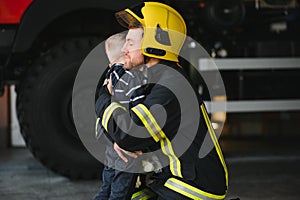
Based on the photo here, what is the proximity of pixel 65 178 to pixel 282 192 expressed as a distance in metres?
1.87

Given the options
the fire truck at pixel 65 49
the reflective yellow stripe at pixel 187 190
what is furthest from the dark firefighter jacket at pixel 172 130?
the fire truck at pixel 65 49

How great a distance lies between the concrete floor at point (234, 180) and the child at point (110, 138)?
1.12 metres

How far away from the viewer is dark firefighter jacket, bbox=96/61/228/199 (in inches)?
100.0

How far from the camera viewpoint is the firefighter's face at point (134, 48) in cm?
269

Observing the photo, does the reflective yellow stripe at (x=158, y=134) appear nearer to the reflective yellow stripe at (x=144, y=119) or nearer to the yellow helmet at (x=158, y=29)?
the reflective yellow stripe at (x=144, y=119)

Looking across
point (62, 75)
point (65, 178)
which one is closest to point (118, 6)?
point (62, 75)

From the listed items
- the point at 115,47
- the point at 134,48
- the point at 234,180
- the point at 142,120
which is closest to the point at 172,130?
the point at 142,120

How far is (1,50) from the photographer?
4.81m

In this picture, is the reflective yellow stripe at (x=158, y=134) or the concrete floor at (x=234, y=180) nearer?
the reflective yellow stripe at (x=158, y=134)

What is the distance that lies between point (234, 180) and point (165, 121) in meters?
2.69

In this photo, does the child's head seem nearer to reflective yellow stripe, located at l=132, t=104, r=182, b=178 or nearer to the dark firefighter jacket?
the dark firefighter jacket

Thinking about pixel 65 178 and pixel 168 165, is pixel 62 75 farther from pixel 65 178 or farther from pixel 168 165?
pixel 168 165

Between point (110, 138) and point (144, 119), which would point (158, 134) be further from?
point (110, 138)

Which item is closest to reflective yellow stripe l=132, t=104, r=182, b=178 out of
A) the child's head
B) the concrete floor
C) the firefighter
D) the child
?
the firefighter
